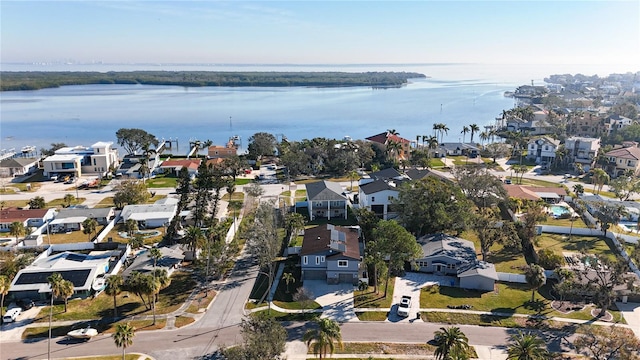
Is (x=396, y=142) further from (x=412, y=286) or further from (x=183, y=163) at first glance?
(x=412, y=286)

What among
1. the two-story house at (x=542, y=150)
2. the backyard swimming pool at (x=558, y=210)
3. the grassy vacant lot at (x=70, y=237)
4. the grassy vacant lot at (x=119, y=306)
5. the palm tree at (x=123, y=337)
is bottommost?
the grassy vacant lot at (x=119, y=306)

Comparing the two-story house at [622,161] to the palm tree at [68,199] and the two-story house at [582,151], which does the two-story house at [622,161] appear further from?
the palm tree at [68,199]

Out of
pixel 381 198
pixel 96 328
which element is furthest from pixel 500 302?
pixel 96 328

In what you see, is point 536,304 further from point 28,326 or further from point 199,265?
point 28,326

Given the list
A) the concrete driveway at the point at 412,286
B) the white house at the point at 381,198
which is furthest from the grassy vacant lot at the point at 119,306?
the white house at the point at 381,198

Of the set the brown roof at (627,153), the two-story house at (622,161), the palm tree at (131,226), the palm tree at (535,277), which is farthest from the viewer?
the brown roof at (627,153)

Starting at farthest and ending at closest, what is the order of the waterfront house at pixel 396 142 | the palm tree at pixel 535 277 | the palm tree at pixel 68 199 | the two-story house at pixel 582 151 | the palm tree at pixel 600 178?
the waterfront house at pixel 396 142
the two-story house at pixel 582 151
the palm tree at pixel 600 178
the palm tree at pixel 68 199
the palm tree at pixel 535 277

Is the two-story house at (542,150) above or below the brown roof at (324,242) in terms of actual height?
above
